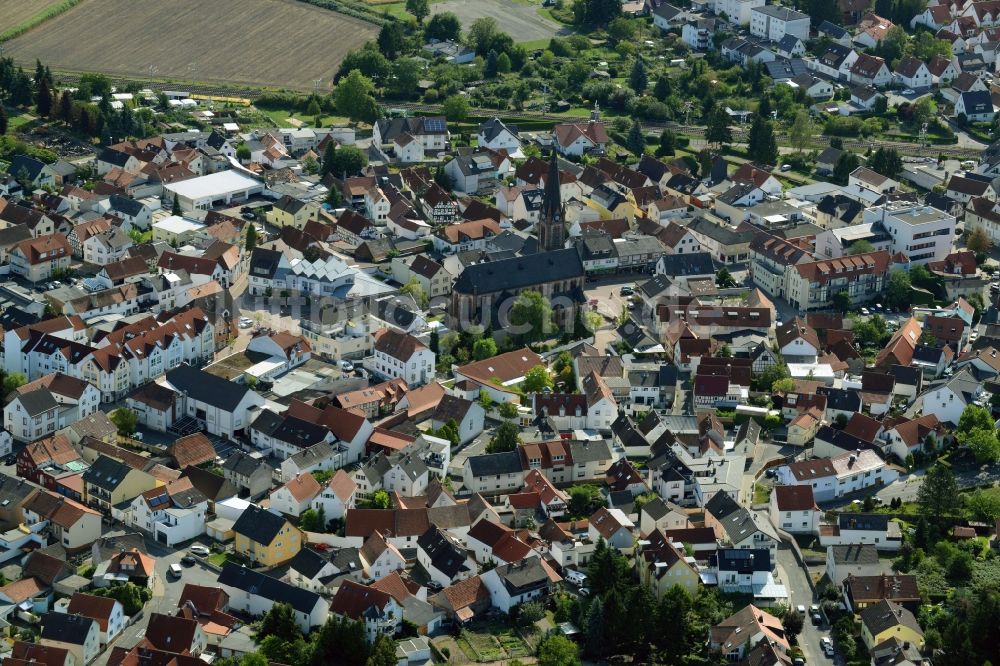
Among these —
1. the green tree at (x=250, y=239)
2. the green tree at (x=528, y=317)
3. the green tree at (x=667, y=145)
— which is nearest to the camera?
the green tree at (x=528, y=317)

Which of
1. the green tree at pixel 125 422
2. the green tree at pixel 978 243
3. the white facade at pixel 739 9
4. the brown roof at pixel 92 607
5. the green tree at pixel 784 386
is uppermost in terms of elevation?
the white facade at pixel 739 9

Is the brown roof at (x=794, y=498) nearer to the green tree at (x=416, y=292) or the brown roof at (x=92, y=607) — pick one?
the green tree at (x=416, y=292)

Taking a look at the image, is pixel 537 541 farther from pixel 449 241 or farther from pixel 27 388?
pixel 449 241

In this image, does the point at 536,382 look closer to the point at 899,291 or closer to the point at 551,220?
the point at 551,220

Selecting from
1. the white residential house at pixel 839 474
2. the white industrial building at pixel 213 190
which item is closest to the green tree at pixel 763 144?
the white industrial building at pixel 213 190

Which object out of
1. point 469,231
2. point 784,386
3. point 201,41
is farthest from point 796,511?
point 201,41

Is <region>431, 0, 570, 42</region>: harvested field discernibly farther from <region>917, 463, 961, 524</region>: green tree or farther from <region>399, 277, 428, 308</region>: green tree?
<region>917, 463, 961, 524</region>: green tree

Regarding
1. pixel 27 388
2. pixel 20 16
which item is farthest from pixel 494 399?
pixel 20 16
